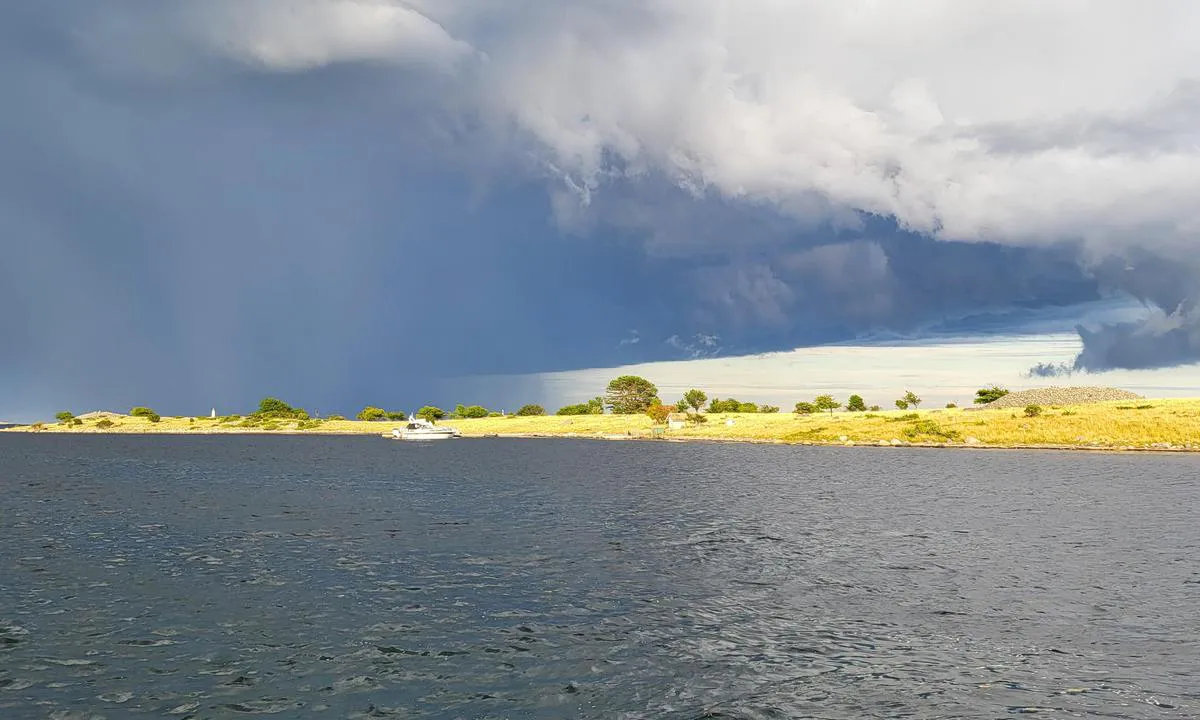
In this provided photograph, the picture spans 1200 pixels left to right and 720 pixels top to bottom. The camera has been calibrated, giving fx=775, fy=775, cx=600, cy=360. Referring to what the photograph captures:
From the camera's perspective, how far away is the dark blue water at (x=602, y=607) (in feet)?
69.6

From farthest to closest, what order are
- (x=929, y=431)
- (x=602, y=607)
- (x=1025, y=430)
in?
(x=929, y=431)
(x=1025, y=430)
(x=602, y=607)

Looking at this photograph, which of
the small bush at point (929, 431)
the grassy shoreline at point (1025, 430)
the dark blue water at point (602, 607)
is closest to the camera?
the dark blue water at point (602, 607)

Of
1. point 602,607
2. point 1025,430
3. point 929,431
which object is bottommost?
point 602,607

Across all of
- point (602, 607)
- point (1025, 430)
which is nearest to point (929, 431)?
point (1025, 430)

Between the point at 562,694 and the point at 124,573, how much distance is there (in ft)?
88.5

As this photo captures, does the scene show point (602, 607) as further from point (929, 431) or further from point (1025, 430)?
point (929, 431)

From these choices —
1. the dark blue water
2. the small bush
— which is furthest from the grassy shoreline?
the dark blue water

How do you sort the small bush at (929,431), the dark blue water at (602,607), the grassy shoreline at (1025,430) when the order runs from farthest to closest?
the small bush at (929,431) < the grassy shoreline at (1025,430) < the dark blue water at (602,607)

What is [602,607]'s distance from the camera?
31156mm

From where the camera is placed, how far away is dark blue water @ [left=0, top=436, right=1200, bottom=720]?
21219 mm

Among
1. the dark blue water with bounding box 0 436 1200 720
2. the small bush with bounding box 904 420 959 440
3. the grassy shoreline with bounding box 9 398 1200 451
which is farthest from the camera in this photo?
the small bush with bounding box 904 420 959 440

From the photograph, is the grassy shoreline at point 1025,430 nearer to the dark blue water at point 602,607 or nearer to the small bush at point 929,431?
the small bush at point 929,431

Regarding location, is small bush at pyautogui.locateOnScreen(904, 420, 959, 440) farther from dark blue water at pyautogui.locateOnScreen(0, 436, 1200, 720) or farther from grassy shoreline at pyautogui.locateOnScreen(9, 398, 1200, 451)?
dark blue water at pyautogui.locateOnScreen(0, 436, 1200, 720)

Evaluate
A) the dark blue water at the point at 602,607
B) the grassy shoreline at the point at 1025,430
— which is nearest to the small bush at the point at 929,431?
the grassy shoreline at the point at 1025,430
